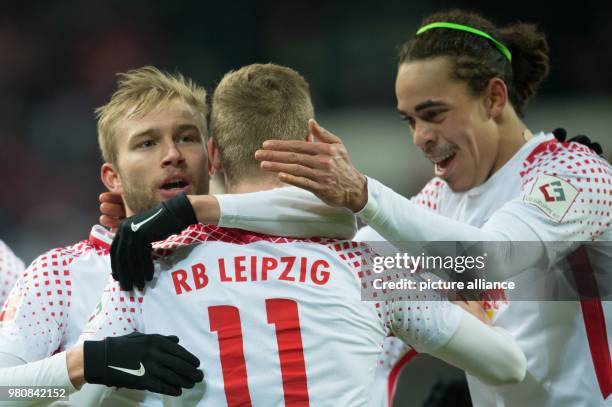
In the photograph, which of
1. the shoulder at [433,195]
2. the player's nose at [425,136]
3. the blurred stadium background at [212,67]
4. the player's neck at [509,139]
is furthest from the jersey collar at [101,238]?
the blurred stadium background at [212,67]

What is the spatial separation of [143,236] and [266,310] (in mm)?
344

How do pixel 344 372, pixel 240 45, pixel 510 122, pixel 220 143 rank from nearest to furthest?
pixel 344 372 < pixel 220 143 < pixel 510 122 < pixel 240 45

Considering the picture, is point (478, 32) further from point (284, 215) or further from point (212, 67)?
point (212, 67)

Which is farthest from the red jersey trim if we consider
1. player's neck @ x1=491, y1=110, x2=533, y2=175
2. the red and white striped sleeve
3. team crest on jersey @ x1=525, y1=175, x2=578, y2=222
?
the red and white striped sleeve

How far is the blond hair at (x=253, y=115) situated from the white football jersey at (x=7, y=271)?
5.01 feet

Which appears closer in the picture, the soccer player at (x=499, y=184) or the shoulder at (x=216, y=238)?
the shoulder at (x=216, y=238)

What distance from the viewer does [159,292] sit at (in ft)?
6.51

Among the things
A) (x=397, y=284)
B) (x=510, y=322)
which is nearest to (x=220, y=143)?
(x=397, y=284)

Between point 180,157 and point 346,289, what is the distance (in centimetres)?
88

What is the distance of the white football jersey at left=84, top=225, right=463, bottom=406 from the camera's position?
193cm

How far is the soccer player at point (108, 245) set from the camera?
2034mm

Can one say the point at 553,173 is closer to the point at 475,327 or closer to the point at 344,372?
the point at 475,327

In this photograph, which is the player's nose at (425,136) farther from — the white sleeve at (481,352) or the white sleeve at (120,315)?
the white sleeve at (120,315)

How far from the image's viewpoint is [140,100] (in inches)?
106
